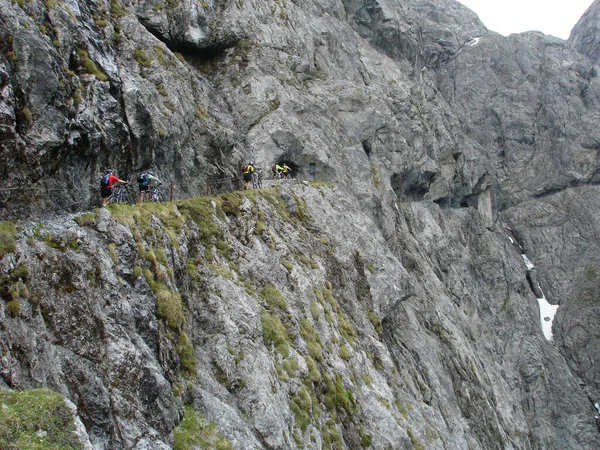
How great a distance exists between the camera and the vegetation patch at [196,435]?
13727 millimetres

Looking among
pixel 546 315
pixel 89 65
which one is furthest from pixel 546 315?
pixel 89 65

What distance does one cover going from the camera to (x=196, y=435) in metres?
14.2

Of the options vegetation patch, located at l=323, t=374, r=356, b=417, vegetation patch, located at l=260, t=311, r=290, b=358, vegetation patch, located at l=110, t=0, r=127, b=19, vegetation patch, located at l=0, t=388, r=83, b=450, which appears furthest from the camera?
vegetation patch, located at l=110, t=0, r=127, b=19

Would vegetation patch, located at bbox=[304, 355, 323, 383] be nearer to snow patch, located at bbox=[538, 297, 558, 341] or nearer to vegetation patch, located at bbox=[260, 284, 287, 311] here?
vegetation patch, located at bbox=[260, 284, 287, 311]

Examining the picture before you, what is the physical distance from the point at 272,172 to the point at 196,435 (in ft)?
91.3

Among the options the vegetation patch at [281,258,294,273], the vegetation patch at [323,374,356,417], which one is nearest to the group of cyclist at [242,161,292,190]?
the vegetation patch at [281,258,294,273]

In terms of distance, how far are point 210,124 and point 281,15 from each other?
2550cm

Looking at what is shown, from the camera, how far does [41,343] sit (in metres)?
11.1

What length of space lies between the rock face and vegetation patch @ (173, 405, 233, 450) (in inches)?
8.1

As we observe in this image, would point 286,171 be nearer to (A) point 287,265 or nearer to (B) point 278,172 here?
(B) point 278,172

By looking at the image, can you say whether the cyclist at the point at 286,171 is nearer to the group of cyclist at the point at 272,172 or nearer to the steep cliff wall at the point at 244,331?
the group of cyclist at the point at 272,172

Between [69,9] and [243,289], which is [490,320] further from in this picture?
[69,9]

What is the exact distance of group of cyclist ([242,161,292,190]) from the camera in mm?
31719

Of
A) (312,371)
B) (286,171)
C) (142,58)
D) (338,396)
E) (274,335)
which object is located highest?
(142,58)
